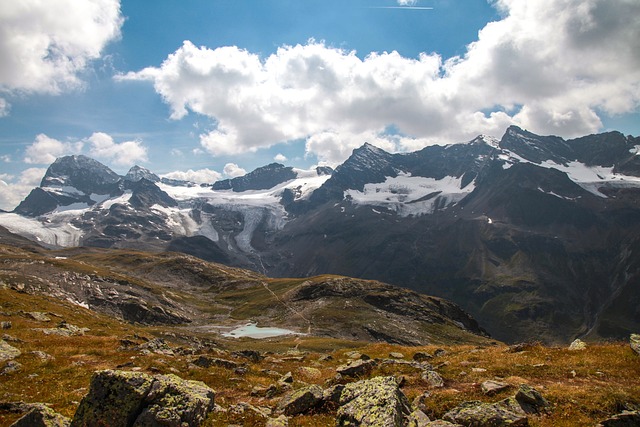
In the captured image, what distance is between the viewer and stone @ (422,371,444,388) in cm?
2189

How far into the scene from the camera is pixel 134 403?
14312 millimetres

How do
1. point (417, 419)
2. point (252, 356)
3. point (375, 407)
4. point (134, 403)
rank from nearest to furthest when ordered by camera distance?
point (134, 403) → point (375, 407) → point (417, 419) → point (252, 356)

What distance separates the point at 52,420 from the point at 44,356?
18128 millimetres

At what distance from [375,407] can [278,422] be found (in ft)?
15.6

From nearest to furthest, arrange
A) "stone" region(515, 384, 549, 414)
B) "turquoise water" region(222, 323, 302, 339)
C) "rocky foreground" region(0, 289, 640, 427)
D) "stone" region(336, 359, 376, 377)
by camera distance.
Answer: "rocky foreground" region(0, 289, 640, 427)
"stone" region(515, 384, 549, 414)
"stone" region(336, 359, 376, 377)
"turquoise water" region(222, 323, 302, 339)

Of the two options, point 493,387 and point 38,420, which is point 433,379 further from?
point 38,420

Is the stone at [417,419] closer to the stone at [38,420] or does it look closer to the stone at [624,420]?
the stone at [624,420]

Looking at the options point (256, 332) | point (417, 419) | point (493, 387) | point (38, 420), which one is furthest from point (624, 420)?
point (256, 332)

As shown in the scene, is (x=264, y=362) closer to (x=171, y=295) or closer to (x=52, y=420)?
(x=52, y=420)

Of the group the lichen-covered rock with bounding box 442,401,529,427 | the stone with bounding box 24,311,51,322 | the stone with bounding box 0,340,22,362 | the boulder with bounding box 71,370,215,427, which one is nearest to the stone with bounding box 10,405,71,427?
the boulder with bounding box 71,370,215,427

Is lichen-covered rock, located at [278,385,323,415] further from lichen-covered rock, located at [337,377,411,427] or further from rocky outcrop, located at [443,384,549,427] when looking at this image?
rocky outcrop, located at [443,384,549,427]

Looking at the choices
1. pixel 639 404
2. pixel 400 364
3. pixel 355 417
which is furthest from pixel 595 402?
pixel 400 364

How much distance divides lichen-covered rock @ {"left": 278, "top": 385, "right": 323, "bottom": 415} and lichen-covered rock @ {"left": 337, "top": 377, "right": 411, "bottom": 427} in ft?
7.38

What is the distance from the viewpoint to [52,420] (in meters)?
13.9
